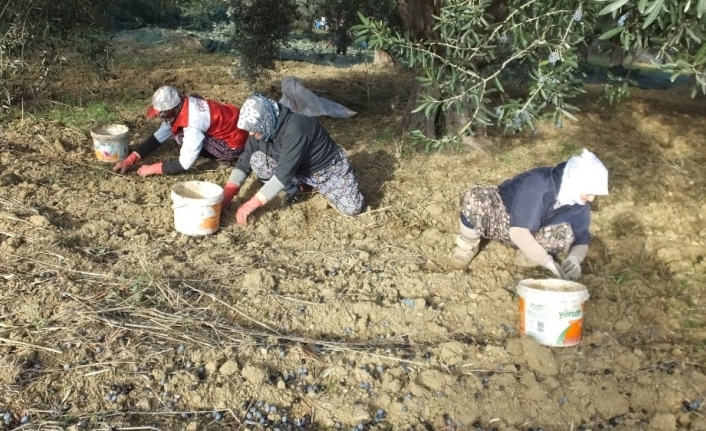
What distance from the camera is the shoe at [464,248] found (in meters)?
4.37

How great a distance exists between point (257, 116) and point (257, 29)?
3659mm

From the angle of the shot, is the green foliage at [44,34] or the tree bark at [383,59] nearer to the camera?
the green foliage at [44,34]

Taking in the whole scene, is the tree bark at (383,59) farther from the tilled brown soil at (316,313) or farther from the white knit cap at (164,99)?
the white knit cap at (164,99)

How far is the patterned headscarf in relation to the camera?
433cm

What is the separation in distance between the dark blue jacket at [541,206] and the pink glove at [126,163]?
3.21m

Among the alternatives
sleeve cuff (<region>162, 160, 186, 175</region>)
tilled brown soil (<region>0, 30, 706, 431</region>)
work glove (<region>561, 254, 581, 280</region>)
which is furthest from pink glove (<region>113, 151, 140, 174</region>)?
work glove (<region>561, 254, 581, 280</region>)

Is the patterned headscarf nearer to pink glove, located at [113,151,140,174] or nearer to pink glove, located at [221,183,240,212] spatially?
pink glove, located at [221,183,240,212]

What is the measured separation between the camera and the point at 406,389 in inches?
124

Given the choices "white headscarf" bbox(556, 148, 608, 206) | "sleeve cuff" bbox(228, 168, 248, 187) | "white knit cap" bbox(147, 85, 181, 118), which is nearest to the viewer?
"white headscarf" bbox(556, 148, 608, 206)

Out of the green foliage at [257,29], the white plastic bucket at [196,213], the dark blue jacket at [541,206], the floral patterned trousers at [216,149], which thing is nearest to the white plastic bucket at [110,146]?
the floral patterned trousers at [216,149]

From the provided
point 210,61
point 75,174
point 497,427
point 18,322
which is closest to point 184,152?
point 75,174

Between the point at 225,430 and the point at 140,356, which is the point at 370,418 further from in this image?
the point at 140,356

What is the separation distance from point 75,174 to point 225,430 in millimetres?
3183

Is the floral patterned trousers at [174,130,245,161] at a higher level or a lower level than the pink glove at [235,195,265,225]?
higher
